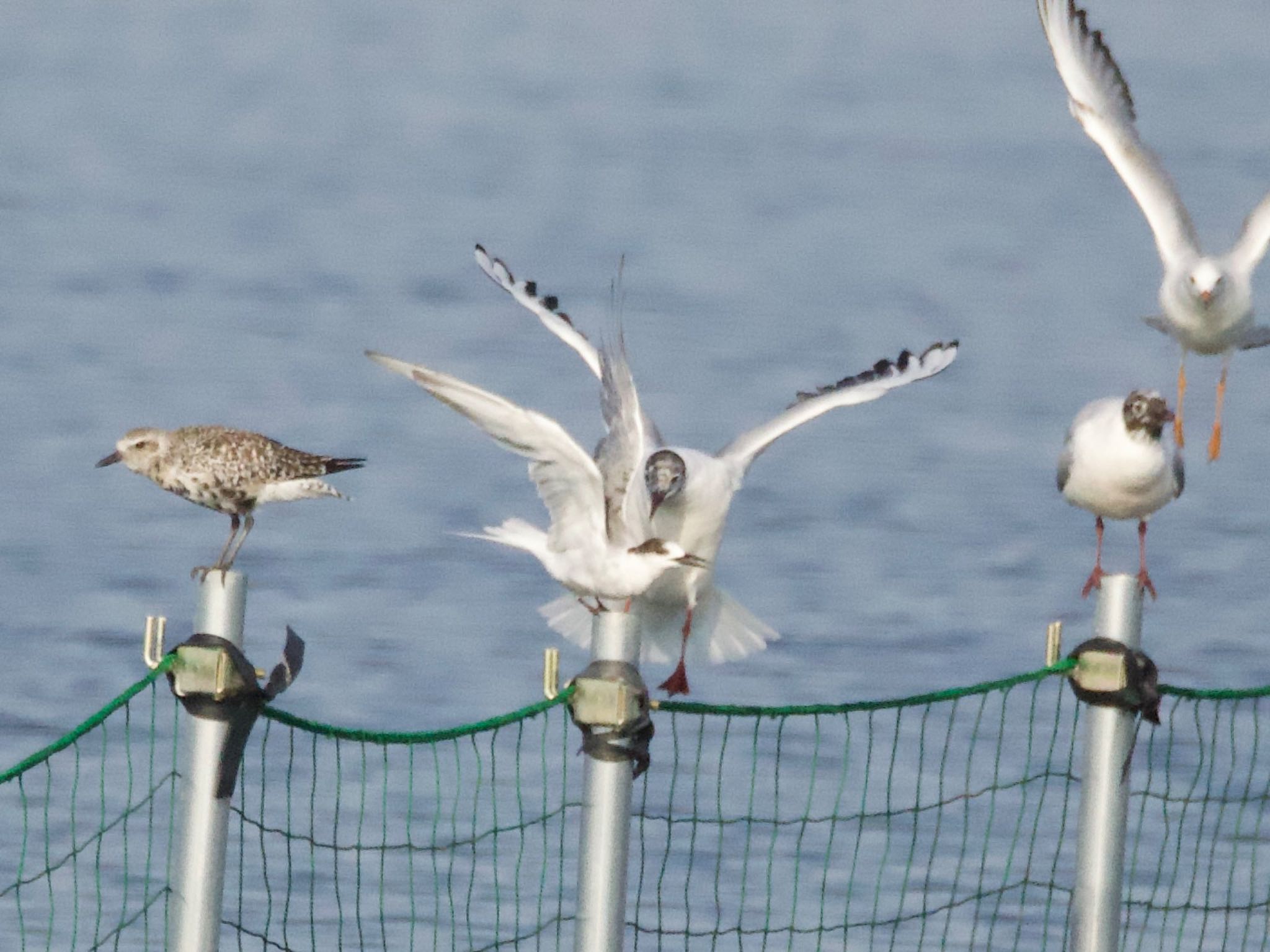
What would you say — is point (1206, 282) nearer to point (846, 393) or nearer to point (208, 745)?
point (846, 393)

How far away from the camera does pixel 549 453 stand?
7.25 metres

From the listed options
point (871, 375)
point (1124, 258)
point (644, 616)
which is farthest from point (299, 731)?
point (1124, 258)

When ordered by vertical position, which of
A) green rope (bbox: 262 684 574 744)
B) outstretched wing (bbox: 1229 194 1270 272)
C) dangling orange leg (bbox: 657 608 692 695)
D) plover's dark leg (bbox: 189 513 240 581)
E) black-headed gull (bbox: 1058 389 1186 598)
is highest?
outstretched wing (bbox: 1229 194 1270 272)

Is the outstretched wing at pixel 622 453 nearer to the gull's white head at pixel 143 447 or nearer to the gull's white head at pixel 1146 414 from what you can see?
the gull's white head at pixel 143 447

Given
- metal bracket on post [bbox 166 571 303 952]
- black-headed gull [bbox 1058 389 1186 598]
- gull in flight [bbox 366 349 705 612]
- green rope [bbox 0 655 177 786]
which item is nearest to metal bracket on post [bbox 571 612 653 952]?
metal bracket on post [bbox 166 571 303 952]

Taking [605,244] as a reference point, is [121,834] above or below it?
below

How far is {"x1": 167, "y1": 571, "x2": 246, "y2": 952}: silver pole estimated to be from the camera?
4527 mm

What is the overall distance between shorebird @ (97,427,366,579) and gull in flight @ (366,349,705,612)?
1.41 ft

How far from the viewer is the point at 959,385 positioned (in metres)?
16.8

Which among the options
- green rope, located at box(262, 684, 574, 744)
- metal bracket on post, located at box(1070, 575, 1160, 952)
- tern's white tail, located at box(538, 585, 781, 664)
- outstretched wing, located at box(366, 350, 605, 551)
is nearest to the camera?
green rope, located at box(262, 684, 574, 744)

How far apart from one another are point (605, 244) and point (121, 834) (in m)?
10.9

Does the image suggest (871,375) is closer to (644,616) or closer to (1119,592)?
(644,616)

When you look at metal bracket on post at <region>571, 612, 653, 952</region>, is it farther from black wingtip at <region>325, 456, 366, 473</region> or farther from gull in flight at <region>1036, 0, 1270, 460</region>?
gull in flight at <region>1036, 0, 1270, 460</region>

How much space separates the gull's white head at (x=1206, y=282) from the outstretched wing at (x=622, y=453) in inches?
95.3
